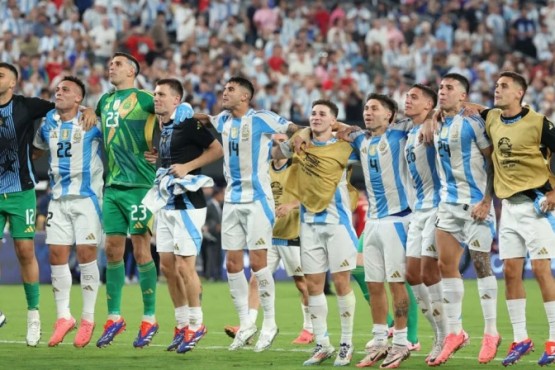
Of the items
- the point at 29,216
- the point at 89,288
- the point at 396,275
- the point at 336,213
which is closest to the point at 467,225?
the point at 396,275

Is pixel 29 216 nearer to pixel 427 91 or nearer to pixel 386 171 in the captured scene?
pixel 386 171

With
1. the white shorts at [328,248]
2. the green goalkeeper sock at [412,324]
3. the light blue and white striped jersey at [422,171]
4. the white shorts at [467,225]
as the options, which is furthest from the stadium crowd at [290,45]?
the white shorts at [467,225]

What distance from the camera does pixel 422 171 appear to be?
1207cm

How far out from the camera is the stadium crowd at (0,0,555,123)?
2711cm

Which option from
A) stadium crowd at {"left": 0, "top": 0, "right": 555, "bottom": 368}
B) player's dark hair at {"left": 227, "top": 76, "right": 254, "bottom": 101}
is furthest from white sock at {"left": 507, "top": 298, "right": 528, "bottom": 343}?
player's dark hair at {"left": 227, "top": 76, "right": 254, "bottom": 101}

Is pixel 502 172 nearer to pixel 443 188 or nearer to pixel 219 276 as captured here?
pixel 443 188

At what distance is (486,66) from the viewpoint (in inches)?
1187

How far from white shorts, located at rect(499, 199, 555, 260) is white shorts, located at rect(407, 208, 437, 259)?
0.64m

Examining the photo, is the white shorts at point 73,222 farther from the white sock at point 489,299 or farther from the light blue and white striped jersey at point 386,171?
the white sock at point 489,299

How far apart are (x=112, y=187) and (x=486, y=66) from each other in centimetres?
1840

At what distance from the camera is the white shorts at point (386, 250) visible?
1171 cm

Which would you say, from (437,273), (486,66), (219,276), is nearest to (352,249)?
(437,273)

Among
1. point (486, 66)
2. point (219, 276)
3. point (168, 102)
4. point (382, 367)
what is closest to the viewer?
point (382, 367)

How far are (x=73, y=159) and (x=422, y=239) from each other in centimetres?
391
